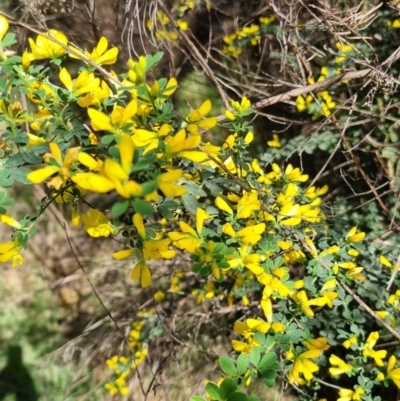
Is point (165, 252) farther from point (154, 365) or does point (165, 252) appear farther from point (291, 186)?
point (154, 365)

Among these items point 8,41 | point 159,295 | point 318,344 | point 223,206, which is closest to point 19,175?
point 8,41

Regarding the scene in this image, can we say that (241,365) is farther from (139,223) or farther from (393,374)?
(393,374)

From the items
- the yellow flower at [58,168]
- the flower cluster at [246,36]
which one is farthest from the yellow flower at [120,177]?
the flower cluster at [246,36]

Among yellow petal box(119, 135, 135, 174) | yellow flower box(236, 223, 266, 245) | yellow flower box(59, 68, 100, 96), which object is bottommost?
yellow flower box(236, 223, 266, 245)

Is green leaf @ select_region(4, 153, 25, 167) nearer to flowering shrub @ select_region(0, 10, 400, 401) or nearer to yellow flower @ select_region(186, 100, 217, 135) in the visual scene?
flowering shrub @ select_region(0, 10, 400, 401)

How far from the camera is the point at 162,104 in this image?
2.88 ft

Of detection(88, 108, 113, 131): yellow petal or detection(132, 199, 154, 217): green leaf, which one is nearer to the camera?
detection(132, 199, 154, 217): green leaf

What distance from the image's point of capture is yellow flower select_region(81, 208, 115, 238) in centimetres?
90

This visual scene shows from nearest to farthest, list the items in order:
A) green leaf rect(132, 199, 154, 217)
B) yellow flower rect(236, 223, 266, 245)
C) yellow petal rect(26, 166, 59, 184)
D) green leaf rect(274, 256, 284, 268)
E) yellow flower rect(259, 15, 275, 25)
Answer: green leaf rect(132, 199, 154, 217)
yellow petal rect(26, 166, 59, 184)
yellow flower rect(236, 223, 266, 245)
green leaf rect(274, 256, 284, 268)
yellow flower rect(259, 15, 275, 25)

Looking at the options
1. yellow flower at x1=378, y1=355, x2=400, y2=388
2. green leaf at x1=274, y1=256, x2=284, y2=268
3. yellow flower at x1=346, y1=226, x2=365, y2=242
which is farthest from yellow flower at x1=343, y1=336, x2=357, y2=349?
green leaf at x1=274, y1=256, x2=284, y2=268

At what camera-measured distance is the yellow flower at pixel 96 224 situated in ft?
2.95

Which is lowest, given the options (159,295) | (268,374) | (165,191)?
(159,295)

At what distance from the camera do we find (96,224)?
908mm

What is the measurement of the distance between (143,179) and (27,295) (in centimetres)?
252
